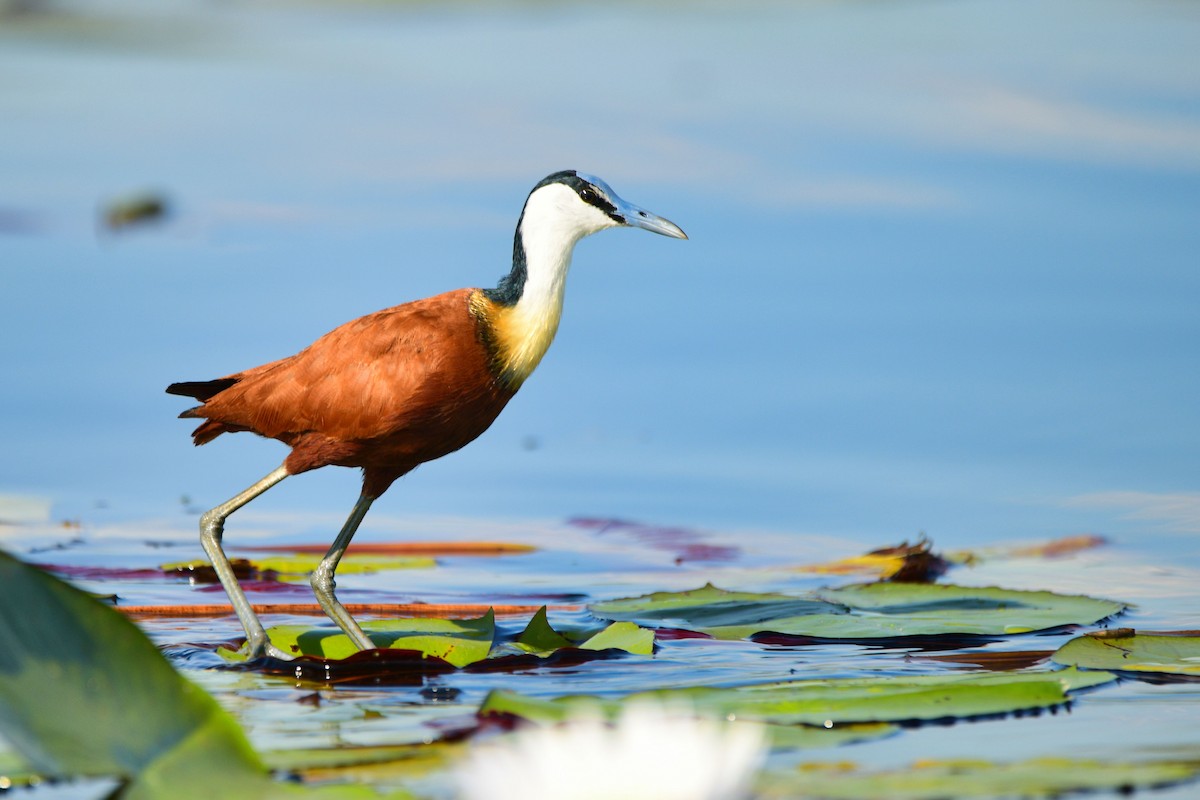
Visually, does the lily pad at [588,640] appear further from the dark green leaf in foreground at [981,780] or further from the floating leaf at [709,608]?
the dark green leaf in foreground at [981,780]

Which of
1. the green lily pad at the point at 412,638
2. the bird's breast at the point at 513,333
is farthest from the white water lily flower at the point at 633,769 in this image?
the bird's breast at the point at 513,333

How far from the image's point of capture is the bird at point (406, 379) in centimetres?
579

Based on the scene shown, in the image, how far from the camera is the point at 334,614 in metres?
5.93

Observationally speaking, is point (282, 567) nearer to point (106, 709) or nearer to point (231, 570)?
point (231, 570)

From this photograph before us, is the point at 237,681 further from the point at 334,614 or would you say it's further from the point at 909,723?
the point at 909,723

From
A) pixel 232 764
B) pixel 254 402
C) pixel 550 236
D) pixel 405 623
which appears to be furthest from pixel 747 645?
pixel 232 764

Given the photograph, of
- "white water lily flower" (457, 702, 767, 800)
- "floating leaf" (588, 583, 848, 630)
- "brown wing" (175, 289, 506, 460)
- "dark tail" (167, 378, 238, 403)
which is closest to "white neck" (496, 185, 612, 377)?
"brown wing" (175, 289, 506, 460)

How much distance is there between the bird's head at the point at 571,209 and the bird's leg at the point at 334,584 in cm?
128

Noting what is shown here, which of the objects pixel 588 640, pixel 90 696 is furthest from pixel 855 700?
pixel 90 696

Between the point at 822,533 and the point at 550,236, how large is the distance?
258cm

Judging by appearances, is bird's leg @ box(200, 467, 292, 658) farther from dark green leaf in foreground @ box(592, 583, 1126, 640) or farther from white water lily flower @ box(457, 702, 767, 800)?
white water lily flower @ box(457, 702, 767, 800)

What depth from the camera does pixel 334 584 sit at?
613 cm

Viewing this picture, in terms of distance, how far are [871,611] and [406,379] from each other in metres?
2.12

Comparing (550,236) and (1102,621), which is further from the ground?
(550,236)
